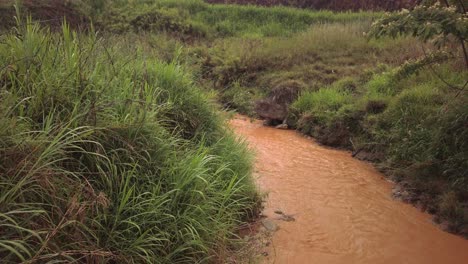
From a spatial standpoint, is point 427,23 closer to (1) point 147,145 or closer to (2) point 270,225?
(2) point 270,225

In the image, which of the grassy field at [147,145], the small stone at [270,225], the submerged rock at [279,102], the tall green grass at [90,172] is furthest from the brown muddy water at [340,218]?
the submerged rock at [279,102]

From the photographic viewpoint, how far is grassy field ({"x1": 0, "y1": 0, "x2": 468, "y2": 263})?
8.91 feet

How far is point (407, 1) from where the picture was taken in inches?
757

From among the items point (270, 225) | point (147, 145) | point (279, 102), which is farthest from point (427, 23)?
point (279, 102)

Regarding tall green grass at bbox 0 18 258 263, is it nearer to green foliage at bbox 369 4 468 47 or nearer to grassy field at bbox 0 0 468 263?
grassy field at bbox 0 0 468 263

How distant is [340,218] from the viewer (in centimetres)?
533

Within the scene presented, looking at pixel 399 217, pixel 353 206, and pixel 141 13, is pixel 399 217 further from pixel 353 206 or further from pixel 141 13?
pixel 141 13

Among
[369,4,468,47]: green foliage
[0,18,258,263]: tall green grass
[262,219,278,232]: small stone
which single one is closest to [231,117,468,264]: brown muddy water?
[262,219,278,232]: small stone

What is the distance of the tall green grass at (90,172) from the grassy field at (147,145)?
12mm

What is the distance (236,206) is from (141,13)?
15.9m

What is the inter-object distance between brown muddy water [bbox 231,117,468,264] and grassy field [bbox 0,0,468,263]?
1.22 feet

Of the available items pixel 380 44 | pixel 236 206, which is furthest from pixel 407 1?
pixel 236 206

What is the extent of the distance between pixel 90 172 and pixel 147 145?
601mm

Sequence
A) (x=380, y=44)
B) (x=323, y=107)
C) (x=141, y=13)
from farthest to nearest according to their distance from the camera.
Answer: (x=141, y=13) < (x=380, y=44) < (x=323, y=107)
